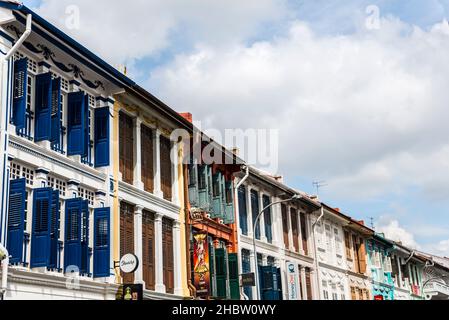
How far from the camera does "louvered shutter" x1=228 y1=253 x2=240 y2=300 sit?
26984 mm

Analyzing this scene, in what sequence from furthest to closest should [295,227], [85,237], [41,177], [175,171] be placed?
1. [295,227]
2. [175,171]
3. [85,237]
4. [41,177]

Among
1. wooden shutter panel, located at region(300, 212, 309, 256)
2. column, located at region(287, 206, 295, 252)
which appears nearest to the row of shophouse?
column, located at region(287, 206, 295, 252)

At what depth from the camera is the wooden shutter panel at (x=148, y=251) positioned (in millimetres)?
21812

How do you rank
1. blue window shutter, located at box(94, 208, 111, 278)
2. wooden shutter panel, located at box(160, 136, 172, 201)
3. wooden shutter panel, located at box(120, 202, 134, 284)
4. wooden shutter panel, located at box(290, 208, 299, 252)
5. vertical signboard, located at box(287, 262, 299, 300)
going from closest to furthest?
blue window shutter, located at box(94, 208, 111, 278), wooden shutter panel, located at box(120, 202, 134, 284), wooden shutter panel, located at box(160, 136, 172, 201), vertical signboard, located at box(287, 262, 299, 300), wooden shutter panel, located at box(290, 208, 299, 252)

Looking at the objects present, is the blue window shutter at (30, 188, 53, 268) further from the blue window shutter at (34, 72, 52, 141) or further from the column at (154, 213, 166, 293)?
the column at (154, 213, 166, 293)

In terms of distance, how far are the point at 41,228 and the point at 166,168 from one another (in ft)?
29.0

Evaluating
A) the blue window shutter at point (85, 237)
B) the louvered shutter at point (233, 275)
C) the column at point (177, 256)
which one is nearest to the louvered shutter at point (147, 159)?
the column at point (177, 256)

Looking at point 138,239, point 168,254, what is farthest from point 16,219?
point 168,254

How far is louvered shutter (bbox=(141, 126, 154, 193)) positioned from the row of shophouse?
68 millimetres

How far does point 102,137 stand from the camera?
65.7 feet

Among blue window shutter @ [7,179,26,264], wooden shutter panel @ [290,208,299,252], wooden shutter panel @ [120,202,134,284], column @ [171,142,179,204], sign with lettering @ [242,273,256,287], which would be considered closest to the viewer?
blue window shutter @ [7,179,26,264]

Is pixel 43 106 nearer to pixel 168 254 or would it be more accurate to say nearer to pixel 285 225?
pixel 168 254

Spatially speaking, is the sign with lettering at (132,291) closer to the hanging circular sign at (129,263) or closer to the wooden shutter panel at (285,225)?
the hanging circular sign at (129,263)
